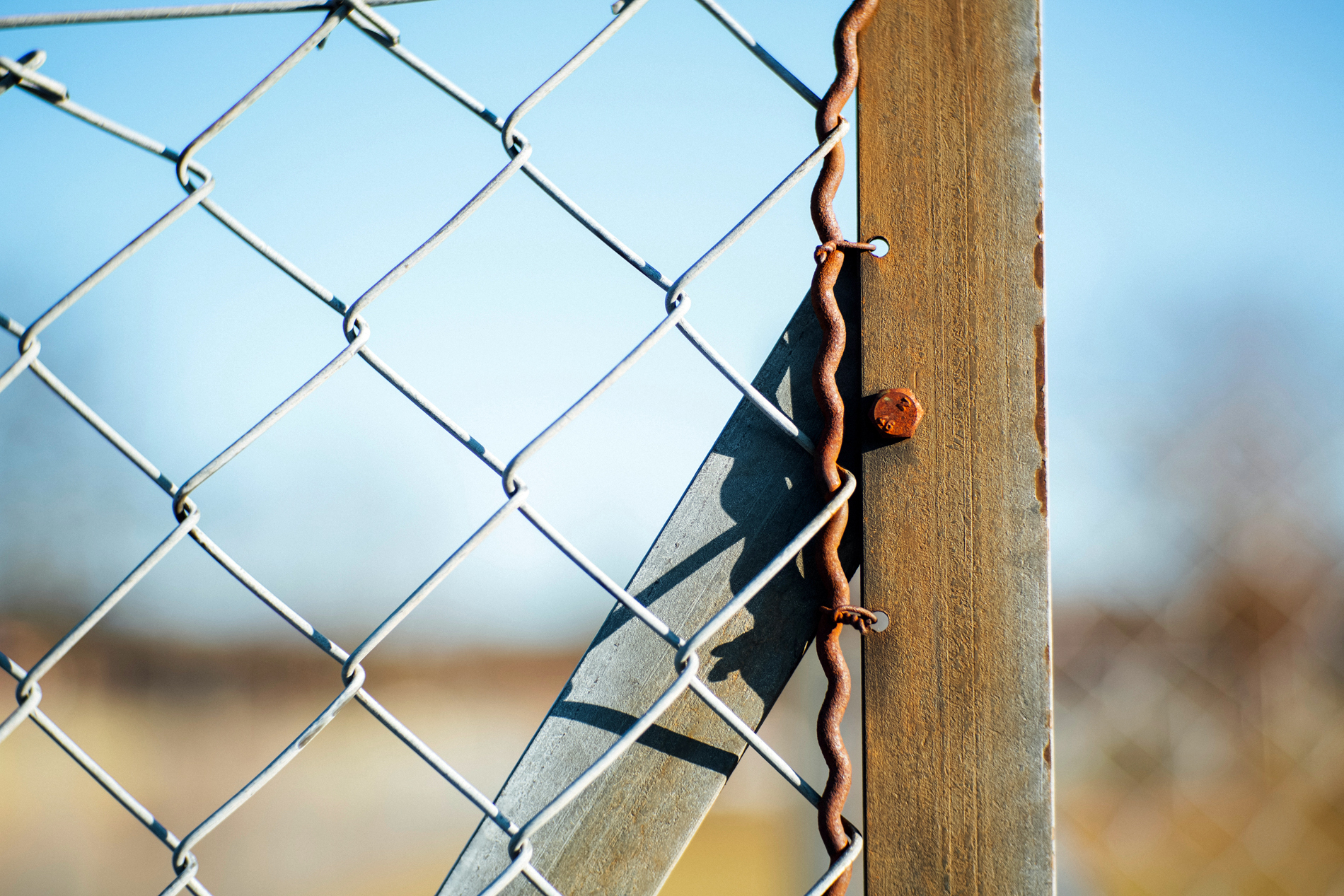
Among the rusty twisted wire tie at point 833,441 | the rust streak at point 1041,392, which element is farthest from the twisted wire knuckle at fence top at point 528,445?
the rust streak at point 1041,392

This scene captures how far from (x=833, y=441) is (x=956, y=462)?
3.2 inches

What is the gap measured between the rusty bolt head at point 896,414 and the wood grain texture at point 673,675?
0.04 meters

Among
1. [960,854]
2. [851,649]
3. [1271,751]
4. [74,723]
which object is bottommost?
[74,723]

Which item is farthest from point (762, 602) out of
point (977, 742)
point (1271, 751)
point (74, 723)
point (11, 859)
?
point (74, 723)

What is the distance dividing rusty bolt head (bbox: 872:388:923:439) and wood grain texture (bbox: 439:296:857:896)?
4cm

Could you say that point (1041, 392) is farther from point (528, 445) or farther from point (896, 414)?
point (528, 445)

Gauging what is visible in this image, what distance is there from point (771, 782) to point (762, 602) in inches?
248

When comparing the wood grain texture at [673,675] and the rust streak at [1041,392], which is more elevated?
the rust streak at [1041,392]

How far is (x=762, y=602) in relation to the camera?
0.52m

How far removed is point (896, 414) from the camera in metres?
0.50

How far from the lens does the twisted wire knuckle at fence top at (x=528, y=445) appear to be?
1.61 ft

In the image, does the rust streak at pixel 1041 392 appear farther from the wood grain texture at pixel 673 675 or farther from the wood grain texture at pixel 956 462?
the wood grain texture at pixel 673 675

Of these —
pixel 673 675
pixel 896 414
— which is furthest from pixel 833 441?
pixel 673 675

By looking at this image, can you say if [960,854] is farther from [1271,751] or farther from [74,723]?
[74,723]
